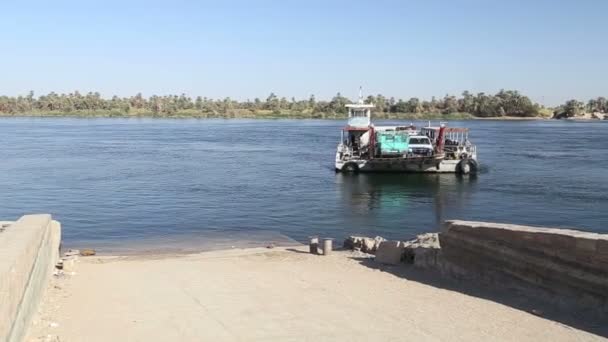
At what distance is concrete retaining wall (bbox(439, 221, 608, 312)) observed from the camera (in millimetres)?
10133

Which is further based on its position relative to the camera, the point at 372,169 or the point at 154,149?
the point at 154,149

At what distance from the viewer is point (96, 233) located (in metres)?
25.6

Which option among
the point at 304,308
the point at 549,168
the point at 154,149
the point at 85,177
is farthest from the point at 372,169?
the point at 304,308

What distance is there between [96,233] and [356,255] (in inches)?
484

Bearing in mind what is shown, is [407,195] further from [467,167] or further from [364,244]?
[364,244]

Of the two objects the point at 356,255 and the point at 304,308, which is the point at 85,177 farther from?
the point at 304,308

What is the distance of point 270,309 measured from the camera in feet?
36.3

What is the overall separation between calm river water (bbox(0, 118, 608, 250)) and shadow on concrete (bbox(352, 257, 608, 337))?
10.4 meters

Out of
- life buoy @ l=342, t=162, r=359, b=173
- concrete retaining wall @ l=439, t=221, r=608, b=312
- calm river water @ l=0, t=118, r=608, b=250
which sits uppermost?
concrete retaining wall @ l=439, t=221, r=608, b=312

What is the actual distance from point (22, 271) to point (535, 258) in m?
7.99

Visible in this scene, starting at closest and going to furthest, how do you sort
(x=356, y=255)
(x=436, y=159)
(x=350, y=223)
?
(x=356, y=255) < (x=350, y=223) < (x=436, y=159)

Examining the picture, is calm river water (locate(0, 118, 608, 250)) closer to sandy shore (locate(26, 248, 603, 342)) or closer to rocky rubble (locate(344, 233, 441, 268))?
rocky rubble (locate(344, 233, 441, 268))

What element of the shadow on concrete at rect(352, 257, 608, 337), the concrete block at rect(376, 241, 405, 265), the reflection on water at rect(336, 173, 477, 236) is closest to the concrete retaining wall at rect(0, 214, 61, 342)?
the shadow on concrete at rect(352, 257, 608, 337)

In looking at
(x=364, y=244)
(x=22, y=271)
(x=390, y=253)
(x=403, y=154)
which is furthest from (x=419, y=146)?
(x=22, y=271)
